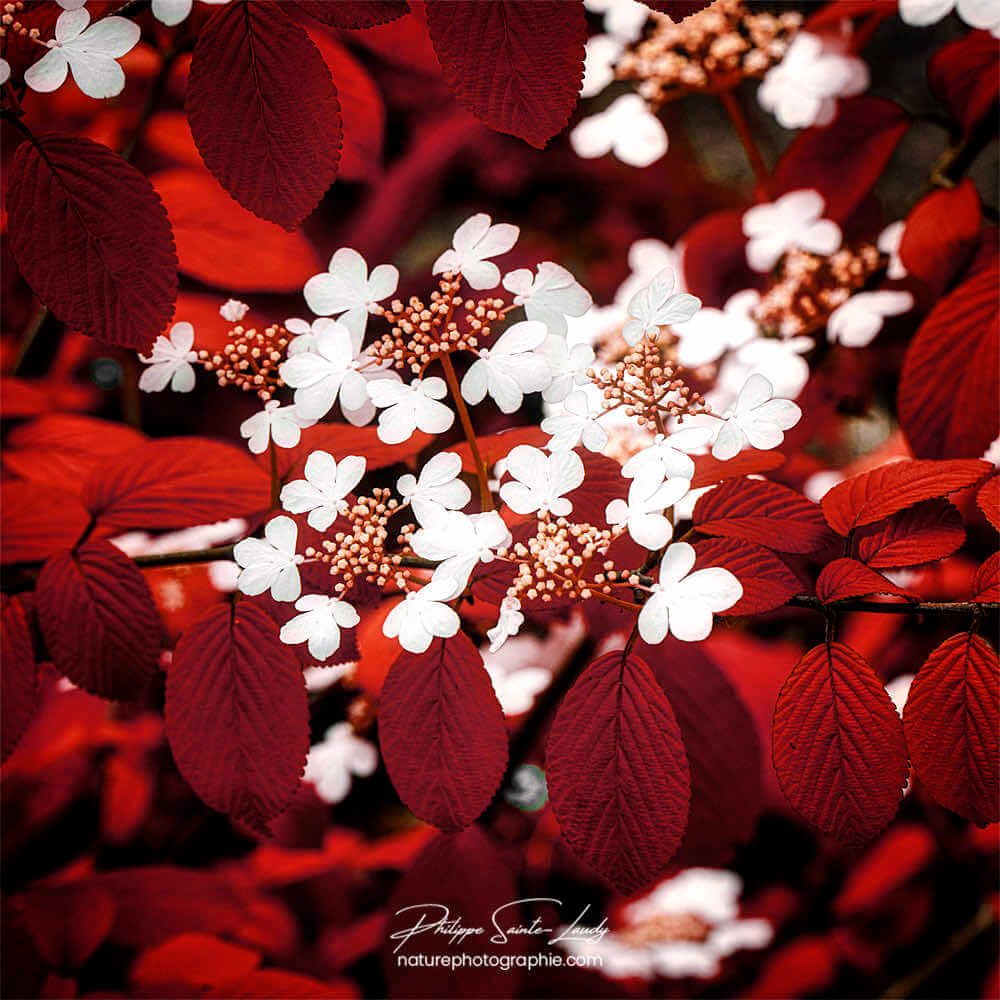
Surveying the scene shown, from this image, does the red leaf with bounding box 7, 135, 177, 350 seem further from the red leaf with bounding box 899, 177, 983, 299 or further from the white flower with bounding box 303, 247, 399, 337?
the red leaf with bounding box 899, 177, 983, 299

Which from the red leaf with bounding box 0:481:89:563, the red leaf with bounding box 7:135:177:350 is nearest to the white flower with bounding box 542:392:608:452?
the red leaf with bounding box 7:135:177:350

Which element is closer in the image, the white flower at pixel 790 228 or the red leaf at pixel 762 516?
the red leaf at pixel 762 516

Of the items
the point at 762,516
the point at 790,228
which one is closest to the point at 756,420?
the point at 762,516

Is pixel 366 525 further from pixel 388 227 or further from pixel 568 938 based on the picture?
pixel 388 227

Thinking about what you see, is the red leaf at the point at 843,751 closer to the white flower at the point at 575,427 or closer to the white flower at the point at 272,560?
the white flower at the point at 575,427

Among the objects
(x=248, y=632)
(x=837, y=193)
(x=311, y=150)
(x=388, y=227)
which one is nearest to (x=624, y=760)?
(x=248, y=632)

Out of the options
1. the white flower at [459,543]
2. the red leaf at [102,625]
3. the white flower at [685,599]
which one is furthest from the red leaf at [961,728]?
the red leaf at [102,625]
